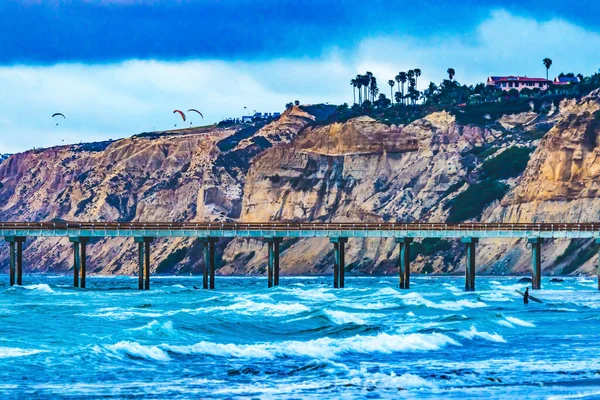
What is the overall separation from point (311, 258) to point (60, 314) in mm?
98836

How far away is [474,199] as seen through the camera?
15575cm

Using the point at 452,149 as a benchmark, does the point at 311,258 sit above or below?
below

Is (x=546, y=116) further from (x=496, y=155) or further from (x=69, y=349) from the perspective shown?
(x=69, y=349)

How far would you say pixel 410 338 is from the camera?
49.2 m

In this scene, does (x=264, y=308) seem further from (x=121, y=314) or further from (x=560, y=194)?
(x=560, y=194)

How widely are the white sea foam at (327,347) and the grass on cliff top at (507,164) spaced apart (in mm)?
111296

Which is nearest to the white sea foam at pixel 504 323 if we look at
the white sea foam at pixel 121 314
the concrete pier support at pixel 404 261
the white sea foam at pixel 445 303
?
the white sea foam at pixel 445 303

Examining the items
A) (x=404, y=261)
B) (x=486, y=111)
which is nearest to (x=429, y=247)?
(x=486, y=111)

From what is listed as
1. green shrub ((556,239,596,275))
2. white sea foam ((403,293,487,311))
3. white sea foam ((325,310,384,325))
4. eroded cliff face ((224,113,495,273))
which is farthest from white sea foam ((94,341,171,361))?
eroded cliff face ((224,113,495,273))

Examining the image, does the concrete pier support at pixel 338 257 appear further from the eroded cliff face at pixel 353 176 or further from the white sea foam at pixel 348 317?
the eroded cliff face at pixel 353 176

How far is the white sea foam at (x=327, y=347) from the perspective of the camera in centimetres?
4462

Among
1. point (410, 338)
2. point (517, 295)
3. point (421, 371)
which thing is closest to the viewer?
point (421, 371)

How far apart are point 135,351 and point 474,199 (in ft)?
380

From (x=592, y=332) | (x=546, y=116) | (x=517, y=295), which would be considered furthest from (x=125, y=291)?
(x=546, y=116)
